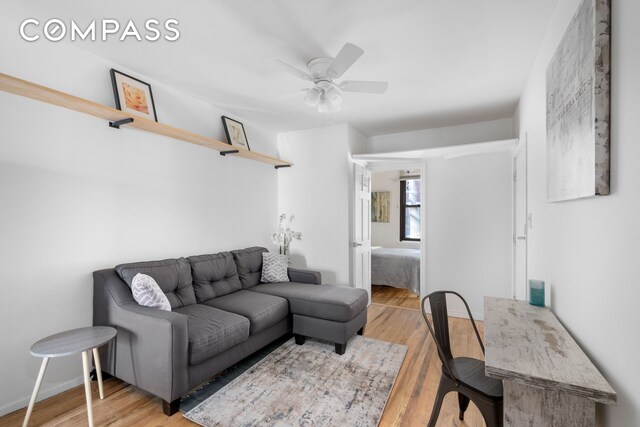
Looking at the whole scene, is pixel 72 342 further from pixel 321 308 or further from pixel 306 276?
pixel 306 276

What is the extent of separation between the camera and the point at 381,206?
7.12m

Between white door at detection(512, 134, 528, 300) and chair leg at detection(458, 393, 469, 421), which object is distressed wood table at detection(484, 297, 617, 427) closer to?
chair leg at detection(458, 393, 469, 421)

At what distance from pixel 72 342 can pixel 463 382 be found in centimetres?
226

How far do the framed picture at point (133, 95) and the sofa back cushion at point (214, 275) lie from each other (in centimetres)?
143

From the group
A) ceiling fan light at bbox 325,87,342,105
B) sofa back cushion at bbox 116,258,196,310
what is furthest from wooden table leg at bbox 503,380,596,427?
sofa back cushion at bbox 116,258,196,310

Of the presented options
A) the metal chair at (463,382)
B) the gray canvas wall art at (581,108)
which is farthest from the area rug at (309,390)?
the gray canvas wall art at (581,108)

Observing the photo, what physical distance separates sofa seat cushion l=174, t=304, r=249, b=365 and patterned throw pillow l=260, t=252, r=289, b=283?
3.47 feet

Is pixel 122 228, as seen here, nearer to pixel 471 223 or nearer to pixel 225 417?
pixel 225 417

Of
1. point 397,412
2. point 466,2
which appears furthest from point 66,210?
point 466,2

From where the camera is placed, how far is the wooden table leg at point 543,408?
105 cm

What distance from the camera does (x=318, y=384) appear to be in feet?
7.64

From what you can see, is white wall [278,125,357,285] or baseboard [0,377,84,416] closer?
baseboard [0,377,84,416]

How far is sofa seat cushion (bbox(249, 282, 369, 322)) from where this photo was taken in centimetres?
283

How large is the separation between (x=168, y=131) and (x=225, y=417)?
234cm
